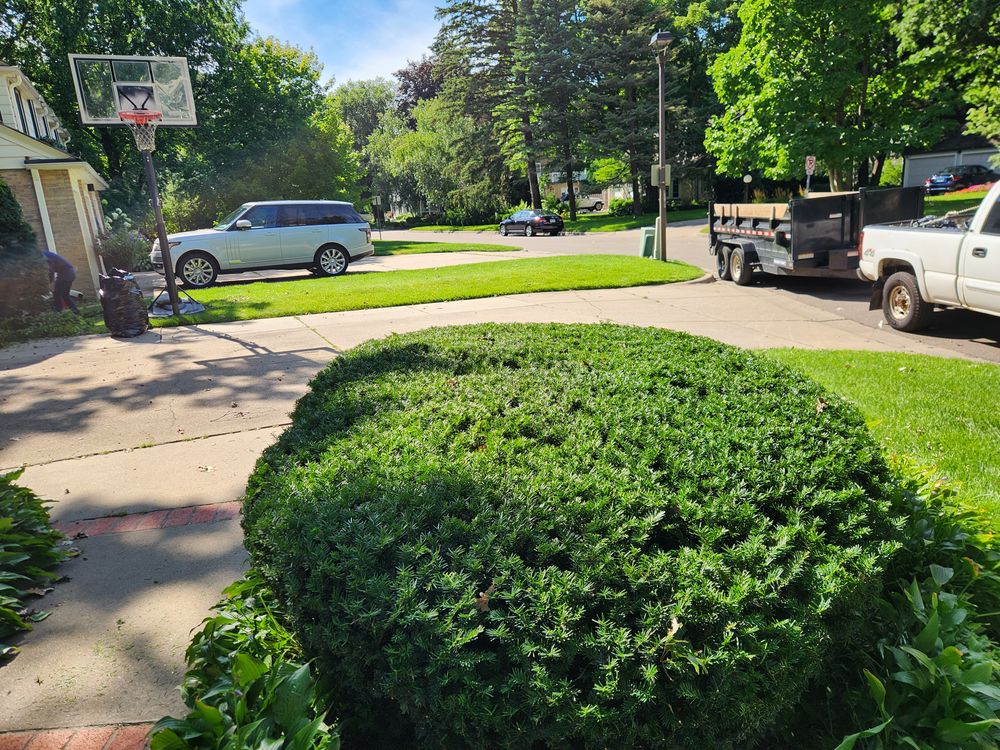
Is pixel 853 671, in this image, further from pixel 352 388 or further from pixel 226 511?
pixel 226 511

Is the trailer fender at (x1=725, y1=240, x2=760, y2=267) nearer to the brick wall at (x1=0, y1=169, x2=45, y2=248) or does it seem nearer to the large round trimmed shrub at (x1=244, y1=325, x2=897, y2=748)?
the large round trimmed shrub at (x1=244, y1=325, x2=897, y2=748)

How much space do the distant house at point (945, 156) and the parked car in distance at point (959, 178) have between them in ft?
13.0

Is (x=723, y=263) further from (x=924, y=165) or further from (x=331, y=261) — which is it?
(x=924, y=165)

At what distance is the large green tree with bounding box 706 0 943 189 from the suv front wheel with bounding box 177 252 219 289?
18491 mm

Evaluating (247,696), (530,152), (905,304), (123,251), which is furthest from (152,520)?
(530,152)

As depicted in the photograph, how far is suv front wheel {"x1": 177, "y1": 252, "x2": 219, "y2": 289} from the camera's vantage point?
16.5m

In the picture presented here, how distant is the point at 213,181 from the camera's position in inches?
1251

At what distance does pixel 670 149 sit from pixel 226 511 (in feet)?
139

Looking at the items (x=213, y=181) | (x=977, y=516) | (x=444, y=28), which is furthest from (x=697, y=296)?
(x=444, y=28)

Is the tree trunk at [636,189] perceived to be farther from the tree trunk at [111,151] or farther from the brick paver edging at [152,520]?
the brick paver edging at [152,520]

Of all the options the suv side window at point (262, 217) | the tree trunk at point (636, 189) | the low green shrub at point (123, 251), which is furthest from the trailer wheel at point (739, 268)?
the tree trunk at point (636, 189)

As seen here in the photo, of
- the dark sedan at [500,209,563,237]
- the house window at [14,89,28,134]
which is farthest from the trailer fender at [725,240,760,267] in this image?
the dark sedan at [500,209,563,237]

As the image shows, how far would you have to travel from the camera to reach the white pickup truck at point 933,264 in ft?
24.4

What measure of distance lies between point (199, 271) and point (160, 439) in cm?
1248
